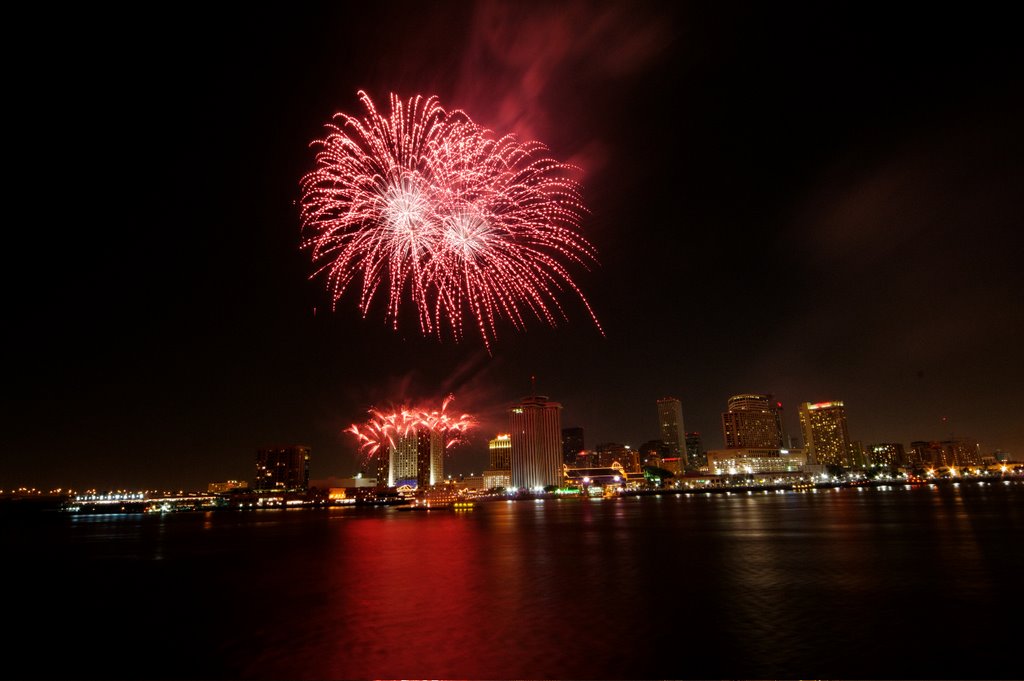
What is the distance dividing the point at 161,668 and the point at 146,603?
9738mm

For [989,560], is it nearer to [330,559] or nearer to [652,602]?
[652,602]

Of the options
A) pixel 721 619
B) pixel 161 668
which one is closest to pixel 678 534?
pixel 721 619

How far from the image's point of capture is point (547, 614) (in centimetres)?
1659

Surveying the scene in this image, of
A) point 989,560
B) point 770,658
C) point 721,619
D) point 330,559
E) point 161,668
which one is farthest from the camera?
point 330,559

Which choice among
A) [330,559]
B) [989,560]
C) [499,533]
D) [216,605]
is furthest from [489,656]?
[499,533]

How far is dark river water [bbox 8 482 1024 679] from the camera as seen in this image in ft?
40.5

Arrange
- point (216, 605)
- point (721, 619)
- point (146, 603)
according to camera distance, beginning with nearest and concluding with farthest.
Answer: point (721, 619) → point (216, 605) → point (146, 603)

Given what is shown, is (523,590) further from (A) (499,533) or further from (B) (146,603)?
(A) (499,533)

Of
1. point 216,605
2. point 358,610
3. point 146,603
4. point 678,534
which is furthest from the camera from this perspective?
point 678,534

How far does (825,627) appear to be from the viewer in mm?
14414

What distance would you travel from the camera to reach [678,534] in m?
40.8

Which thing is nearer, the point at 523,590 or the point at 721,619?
the point at 721,619

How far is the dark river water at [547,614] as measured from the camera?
12.4 meters

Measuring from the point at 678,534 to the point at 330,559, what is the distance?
2328 cm
